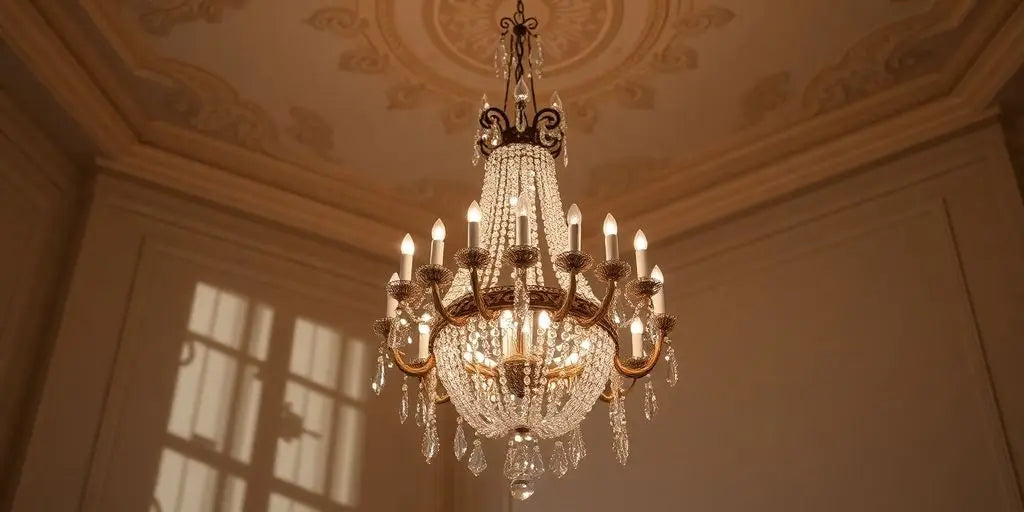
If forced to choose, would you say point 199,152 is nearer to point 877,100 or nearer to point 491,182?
point 491,182

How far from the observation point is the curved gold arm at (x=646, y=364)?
2334mm

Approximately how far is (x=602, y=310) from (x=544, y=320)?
181 mm

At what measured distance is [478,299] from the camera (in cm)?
221

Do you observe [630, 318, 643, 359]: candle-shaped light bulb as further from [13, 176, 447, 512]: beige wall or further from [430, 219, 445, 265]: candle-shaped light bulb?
[13, 176, 447, 512]: beige wall

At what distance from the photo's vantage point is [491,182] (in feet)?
9.02

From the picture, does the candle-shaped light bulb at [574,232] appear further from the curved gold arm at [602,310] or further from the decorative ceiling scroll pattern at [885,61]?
the decorative ceiling scroll pattern at [885,61]

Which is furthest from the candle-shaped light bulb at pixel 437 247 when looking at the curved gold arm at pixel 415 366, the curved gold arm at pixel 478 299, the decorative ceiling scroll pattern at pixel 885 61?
the decorative ceiling scroll pattern at pixel 885 61

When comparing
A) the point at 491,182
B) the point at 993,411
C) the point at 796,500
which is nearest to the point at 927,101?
the point at 993,411

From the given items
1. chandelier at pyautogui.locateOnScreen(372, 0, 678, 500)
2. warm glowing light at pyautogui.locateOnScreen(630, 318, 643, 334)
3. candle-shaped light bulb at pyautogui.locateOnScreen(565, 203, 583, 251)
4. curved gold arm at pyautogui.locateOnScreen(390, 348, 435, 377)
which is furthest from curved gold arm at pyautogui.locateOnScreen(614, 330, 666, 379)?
curved gold arm at pyautogui.locateOnScreen(390, 348, 435, 377)

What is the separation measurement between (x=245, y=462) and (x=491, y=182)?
160 cm

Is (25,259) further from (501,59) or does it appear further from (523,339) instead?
(523,339)

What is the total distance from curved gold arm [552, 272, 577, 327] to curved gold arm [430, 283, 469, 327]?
239mm

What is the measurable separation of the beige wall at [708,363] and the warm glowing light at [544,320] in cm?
148

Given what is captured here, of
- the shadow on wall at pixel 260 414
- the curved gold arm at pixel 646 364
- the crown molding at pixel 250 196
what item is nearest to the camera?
the curved gold arm at pixel 646 364
